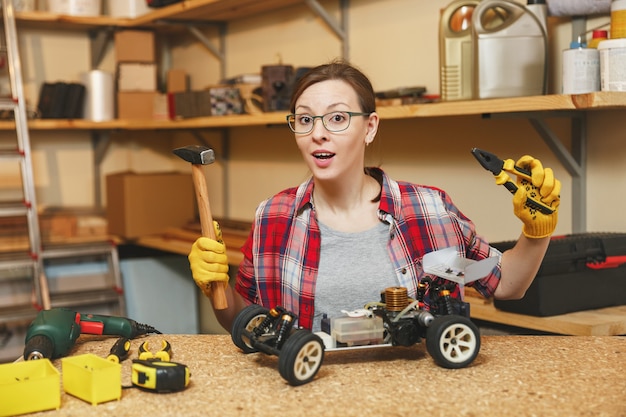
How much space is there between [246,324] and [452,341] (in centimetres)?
41

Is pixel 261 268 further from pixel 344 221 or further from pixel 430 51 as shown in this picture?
pixel 430 51

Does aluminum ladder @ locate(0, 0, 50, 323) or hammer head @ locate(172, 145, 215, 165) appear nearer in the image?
hammer head @ locate(172, 145, 215, 165)

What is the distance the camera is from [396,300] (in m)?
1.56

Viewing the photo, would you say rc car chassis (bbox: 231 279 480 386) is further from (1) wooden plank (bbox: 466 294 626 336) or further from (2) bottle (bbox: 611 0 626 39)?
(2) bottle (bbox: 611 0 626 39)

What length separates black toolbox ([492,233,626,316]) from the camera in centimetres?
232

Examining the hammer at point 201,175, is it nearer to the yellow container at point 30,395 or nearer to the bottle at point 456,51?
the yellow container at point 30,395

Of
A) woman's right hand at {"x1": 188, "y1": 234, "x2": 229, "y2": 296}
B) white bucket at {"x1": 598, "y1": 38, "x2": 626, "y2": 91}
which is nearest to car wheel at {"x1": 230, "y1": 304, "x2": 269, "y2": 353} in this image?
woman's right hand at {"x1": 188, "y1": 234, "x2": 229, "y2": 296}

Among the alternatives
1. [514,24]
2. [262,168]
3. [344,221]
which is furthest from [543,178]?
[262,168]

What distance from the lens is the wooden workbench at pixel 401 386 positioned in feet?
4.25

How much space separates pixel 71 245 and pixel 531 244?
305 centimetres

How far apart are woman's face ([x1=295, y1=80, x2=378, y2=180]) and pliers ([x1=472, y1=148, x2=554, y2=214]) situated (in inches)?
16.3

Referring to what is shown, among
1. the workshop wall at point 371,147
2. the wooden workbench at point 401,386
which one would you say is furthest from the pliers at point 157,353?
the workshop wall at point 371,147

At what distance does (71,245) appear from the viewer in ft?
14.0

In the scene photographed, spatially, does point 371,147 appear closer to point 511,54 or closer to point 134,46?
point 511,54
